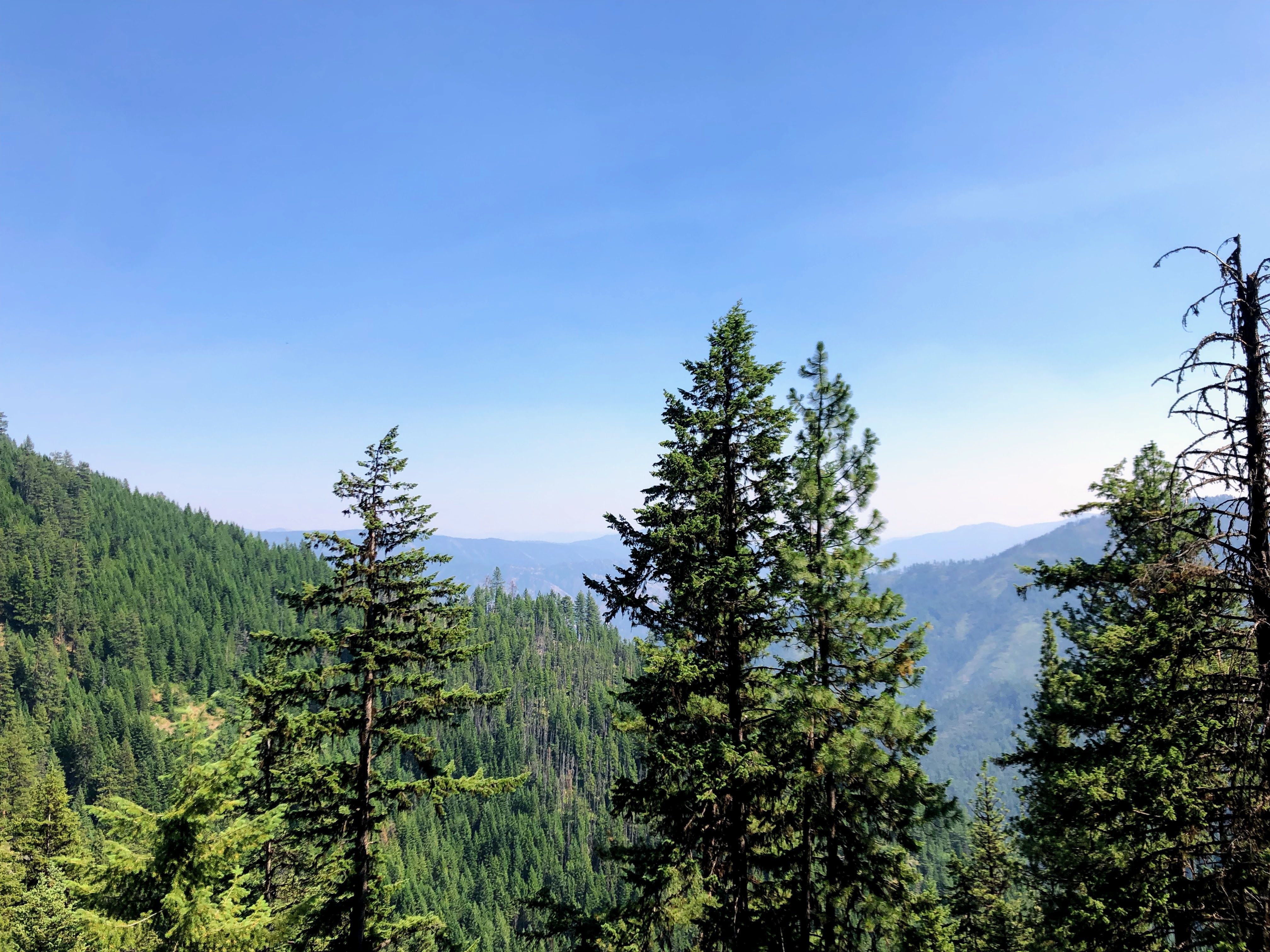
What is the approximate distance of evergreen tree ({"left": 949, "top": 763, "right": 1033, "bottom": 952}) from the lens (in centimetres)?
2364

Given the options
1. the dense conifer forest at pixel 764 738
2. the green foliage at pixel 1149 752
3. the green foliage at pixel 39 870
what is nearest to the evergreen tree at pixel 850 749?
the dense conifer forest at pixel 764 738

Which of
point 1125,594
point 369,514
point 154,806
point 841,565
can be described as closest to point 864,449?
point 841,565

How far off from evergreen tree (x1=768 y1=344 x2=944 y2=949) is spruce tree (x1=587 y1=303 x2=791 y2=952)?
29.5 inches

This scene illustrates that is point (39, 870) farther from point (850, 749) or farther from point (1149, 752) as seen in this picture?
point (1149, 752)

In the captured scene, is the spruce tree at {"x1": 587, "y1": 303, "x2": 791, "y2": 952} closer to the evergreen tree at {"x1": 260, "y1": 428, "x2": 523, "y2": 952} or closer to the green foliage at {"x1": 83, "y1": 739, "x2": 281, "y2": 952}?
the evergreen tree at {"x1": 260, "y1": 428, "x2": 523, "y2": 952}

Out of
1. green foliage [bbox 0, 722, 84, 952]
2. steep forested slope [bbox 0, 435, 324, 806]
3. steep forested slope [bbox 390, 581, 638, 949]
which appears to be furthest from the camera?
steep forested slope [bbox 0, 435, 324, 806]

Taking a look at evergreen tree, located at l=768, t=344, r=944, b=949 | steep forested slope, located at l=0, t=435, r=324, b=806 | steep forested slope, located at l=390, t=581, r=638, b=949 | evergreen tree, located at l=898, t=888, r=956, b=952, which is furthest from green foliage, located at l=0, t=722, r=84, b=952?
steep forested slope, located at l=0, t=435, r=324, b=806

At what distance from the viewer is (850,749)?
11062mm

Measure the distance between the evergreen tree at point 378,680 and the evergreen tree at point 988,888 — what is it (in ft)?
64.1

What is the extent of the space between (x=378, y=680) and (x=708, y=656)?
22.5 feet

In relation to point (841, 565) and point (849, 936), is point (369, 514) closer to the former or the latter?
point (841, 565)

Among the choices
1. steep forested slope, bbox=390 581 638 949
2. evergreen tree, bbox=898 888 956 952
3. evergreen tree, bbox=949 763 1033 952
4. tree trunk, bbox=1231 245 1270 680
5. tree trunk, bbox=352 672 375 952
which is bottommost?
steep forested slope, bbox=390 581 638 949

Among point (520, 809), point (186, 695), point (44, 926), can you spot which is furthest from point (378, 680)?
point (186, 695)

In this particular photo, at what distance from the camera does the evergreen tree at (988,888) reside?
23.6 m
